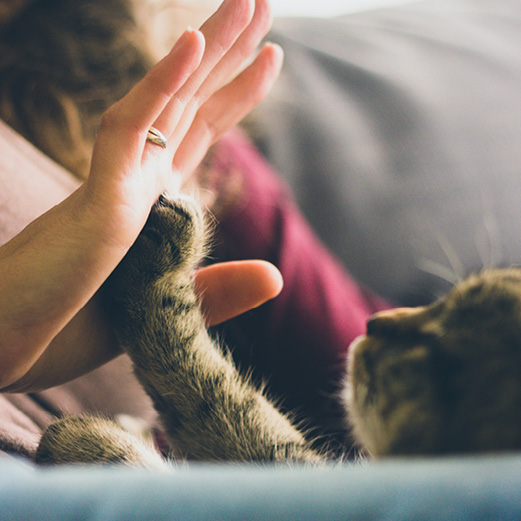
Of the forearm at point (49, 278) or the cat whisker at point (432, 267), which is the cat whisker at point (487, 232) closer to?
the cat whisker at point (432, 267)

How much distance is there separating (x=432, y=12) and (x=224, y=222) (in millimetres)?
738

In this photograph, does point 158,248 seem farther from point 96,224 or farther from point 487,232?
point 487,232

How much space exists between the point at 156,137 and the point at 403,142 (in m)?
0.55

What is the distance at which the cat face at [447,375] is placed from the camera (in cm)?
31

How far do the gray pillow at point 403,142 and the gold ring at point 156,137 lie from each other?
0.41 meters

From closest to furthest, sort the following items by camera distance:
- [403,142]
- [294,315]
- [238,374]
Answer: [238,374], [294,315], [403,142]

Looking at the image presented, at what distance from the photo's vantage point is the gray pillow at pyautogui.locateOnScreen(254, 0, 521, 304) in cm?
74

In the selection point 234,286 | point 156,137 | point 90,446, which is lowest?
point 90,446

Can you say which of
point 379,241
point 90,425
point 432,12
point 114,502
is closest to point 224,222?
point 379,241

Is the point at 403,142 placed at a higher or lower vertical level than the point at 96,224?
higher

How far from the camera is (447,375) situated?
34cm

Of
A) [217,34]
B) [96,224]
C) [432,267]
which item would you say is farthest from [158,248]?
[432,267]

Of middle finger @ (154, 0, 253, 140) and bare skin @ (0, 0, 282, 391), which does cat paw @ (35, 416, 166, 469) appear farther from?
middle finger @ (154, 0, 253, 140)

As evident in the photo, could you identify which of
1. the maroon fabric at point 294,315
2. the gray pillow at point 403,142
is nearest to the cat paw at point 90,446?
the maroon fabric at point 294,315
